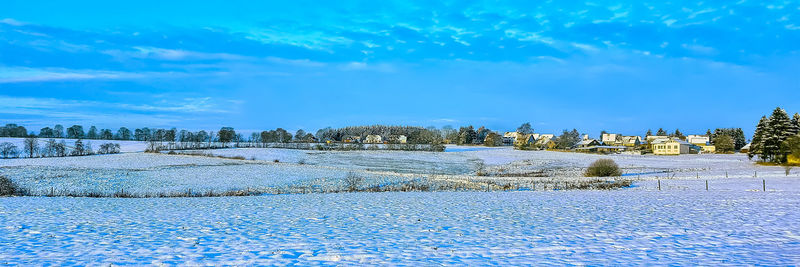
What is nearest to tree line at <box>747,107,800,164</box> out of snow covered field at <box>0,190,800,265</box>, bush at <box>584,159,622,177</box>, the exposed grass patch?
bush at <box>584,159,622,177</box>

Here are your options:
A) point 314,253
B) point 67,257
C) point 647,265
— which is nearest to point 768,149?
point 647,265

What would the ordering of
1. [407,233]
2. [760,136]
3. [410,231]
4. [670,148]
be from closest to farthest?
[407,233] → [410,231] → [760,136] → [670,148]

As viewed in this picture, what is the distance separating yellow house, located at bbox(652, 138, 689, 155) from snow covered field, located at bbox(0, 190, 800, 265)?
110 m

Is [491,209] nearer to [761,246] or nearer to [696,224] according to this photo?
[696,224]

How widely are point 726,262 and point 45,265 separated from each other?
628 inches

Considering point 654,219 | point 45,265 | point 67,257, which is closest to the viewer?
point 45,265

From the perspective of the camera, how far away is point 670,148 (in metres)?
124

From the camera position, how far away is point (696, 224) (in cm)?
1720

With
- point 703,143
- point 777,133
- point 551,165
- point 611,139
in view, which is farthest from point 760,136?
point 611,139

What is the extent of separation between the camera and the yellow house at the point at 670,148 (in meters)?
123

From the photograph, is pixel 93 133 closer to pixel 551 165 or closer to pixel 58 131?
pixel 58 131

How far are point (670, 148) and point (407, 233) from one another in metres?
128

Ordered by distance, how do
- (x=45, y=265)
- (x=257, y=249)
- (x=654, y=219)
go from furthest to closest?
(x=654, y=219) → (x=257, y=249) → (x=45, y=265)

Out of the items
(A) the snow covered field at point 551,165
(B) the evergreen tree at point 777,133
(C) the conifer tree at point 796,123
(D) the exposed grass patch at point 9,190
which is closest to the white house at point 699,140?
(A) the snow covered field at point 551,165
